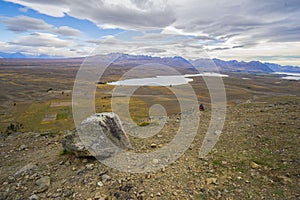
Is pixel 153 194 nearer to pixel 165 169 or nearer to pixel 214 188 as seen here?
pixel 165 169

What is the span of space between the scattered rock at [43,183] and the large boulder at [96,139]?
1.46 metres

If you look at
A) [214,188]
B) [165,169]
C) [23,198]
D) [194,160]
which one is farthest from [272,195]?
[23,198]

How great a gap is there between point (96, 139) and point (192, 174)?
169 inches

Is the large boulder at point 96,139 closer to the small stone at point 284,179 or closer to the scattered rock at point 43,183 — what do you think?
the scattered rock at point 43,183

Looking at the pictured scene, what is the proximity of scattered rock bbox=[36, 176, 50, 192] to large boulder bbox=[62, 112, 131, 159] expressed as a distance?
4.79 feet

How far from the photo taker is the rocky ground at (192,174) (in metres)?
6.76

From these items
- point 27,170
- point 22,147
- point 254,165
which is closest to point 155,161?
point 254,165

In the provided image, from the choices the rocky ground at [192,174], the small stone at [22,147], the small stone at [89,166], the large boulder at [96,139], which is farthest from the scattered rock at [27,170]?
the small stone at [22,147]

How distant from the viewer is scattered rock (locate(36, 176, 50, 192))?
792 centimetres

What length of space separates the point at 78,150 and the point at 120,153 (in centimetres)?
180

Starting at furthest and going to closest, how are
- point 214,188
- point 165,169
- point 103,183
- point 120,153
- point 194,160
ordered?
point 120,153 → point 194,160 → point 165,169 → point 103,183 → point 214,188

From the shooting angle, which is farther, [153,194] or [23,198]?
[23,198]

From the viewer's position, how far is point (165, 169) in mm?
7961

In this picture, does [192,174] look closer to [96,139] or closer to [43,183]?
[96,139]
